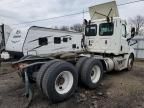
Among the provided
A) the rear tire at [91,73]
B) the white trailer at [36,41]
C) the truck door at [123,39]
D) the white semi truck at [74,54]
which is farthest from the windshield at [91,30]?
the rear tire at [91,73]

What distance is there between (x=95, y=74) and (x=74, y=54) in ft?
3.41

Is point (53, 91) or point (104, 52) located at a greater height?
point (104, 52)

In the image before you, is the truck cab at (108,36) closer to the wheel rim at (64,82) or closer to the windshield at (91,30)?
the windshield at (91,30)

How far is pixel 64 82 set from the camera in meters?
4.65

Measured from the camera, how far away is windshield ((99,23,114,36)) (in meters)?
7.30

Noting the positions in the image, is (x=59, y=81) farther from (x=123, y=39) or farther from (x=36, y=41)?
(x=36, y=41)

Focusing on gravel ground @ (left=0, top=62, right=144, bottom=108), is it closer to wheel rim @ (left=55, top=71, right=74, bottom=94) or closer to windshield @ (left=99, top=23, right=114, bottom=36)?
wheel rim @ (left=55, top=71, right=74, bottom=94)

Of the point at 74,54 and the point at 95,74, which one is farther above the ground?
the point at 74,54

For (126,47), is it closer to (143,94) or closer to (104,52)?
(104,52)

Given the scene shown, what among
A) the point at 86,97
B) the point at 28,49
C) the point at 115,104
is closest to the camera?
the point at 115,104

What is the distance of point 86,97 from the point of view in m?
4.81

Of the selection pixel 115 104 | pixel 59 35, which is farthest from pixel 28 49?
pixel 115 104

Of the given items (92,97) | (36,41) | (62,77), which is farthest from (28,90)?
(36,41)

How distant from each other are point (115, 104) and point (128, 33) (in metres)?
4.40
